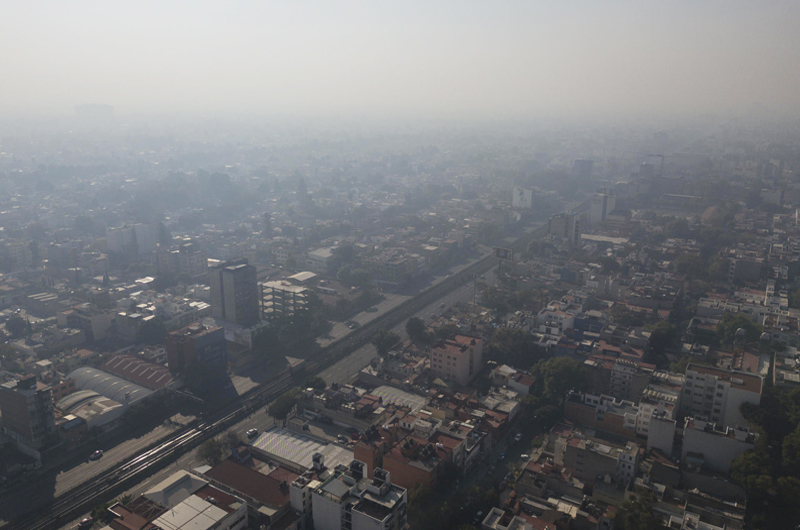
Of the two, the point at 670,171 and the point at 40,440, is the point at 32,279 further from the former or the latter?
the point at 670,171

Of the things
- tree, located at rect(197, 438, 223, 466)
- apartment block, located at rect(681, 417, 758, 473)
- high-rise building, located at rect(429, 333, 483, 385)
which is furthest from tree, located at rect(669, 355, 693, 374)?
tree, located at rect(197, 438, 223, 466)

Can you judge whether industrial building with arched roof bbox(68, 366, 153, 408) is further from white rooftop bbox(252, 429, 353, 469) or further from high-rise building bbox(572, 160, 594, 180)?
high-rise building bbox(572, 160, 594, 180)

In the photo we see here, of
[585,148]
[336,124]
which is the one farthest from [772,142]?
[336,124]

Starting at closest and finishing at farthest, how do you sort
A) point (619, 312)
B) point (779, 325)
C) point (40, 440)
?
point (40, 440) < point (779, 325) < point (619, 312)

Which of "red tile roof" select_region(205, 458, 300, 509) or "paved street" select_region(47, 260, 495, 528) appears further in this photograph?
"paved street" select_region(47, 260, 495, 528)

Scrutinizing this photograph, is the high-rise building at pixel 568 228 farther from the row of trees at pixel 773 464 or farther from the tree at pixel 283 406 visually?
the tree at pixel 283 406

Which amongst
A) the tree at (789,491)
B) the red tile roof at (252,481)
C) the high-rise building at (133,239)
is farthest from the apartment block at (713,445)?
the high-rise building at (133,239)

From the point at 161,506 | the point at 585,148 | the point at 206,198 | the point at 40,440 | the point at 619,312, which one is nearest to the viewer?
the point at 161,506
